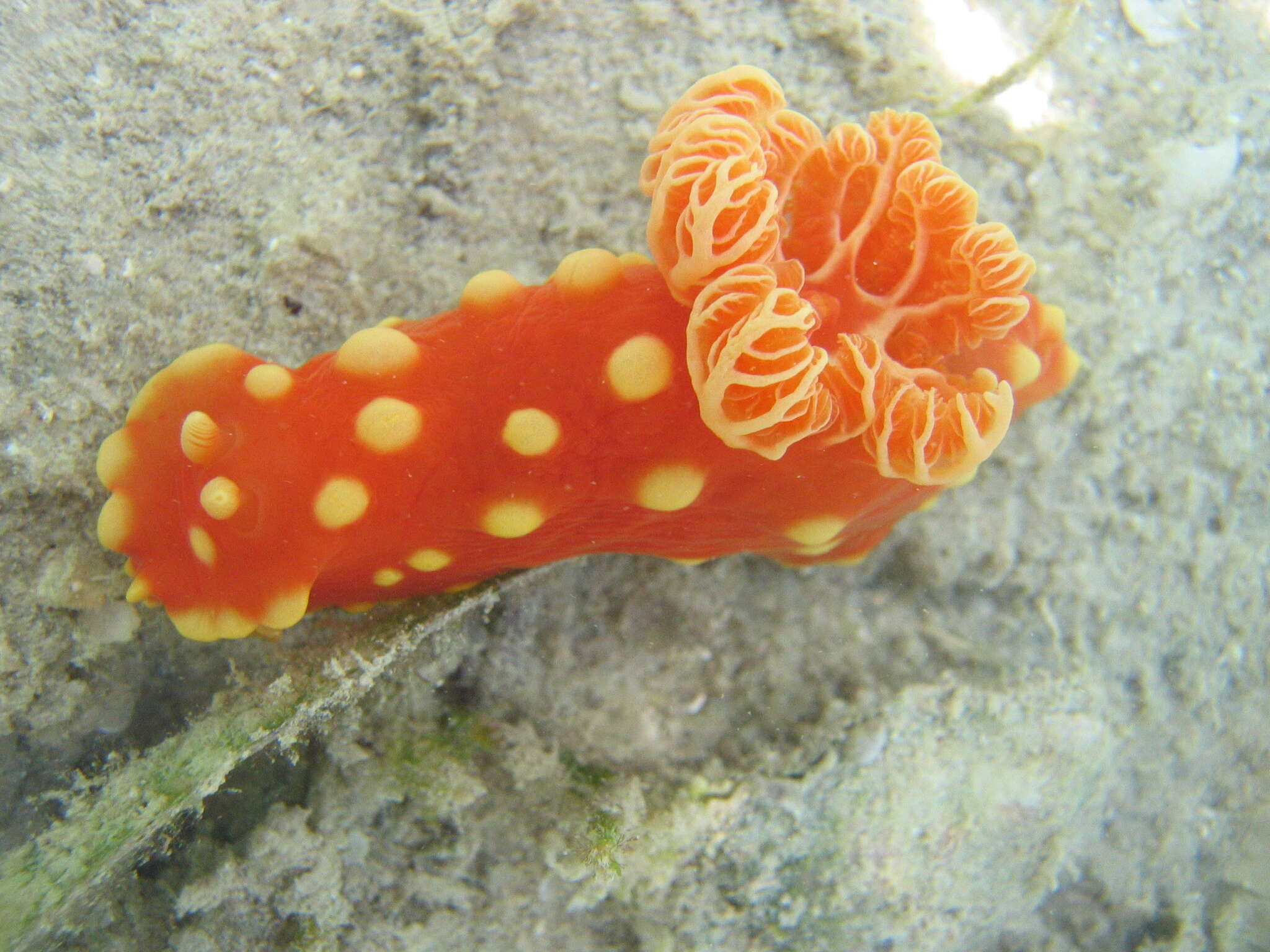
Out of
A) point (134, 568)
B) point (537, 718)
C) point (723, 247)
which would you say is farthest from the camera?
point (537, 718)

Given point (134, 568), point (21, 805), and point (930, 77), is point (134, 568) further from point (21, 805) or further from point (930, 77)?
point (930, 77)

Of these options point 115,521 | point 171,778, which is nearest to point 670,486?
point 115,521

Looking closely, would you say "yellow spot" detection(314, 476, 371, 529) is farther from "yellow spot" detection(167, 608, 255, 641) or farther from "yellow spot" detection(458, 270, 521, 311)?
"yellow spot" detection(458, 270, 521, 311)

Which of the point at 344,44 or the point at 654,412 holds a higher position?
the point at 344,44

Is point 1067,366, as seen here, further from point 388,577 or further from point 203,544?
point 203,544

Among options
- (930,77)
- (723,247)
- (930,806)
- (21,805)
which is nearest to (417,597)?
(21,805)

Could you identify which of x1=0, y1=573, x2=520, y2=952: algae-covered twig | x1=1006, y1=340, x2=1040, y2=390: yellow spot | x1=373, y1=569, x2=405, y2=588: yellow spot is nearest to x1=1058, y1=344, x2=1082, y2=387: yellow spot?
x1=1006, y1=340, x2=1040, y2=390: yellow spot

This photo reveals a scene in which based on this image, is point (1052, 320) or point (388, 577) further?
point (1052, 320)

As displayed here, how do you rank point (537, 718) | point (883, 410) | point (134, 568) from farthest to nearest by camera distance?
point (537, 718)
point (134, 568)
point (883, 410)
